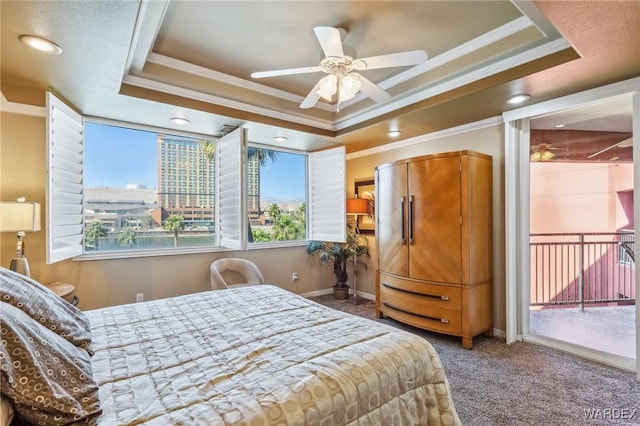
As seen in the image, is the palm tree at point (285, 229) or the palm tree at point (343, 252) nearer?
the palm tree at point (343, 252)

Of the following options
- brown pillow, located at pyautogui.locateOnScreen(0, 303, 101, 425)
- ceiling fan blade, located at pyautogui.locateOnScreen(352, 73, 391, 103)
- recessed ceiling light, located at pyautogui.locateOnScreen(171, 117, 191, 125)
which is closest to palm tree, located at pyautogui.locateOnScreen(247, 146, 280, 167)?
recessed ceiling light, located at pyautogui.locateOnScreen(171, 117, 191, 125)

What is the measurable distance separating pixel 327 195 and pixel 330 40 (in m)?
2.83

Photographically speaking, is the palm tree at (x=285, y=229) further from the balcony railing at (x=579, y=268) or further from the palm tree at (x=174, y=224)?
the balcony railing at (x=579, y=268)

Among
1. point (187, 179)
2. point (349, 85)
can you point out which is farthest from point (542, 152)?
point (187, 179)

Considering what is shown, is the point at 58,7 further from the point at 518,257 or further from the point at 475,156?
the point at 518,257

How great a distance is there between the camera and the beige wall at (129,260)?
111 inches

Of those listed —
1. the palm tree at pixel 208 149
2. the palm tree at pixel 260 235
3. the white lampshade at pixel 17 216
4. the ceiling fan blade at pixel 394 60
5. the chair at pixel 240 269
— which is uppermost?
the ceiling fan blade at pixel 394 60

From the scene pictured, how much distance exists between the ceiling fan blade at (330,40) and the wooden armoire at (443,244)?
1719 millimetres

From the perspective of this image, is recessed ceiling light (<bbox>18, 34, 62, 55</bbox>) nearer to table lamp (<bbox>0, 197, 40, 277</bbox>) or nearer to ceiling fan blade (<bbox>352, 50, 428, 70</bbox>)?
table lamp (<bbox>0, 197, 40, 277</bbox>)

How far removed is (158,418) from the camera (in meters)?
0.98

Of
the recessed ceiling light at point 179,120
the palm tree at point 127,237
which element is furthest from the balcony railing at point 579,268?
the palm tree at point 127,237

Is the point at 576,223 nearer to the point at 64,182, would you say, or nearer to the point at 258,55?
→ the point at 258,55

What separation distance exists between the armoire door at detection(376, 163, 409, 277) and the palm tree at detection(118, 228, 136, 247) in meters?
2.97

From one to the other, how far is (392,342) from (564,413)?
4.89ft
